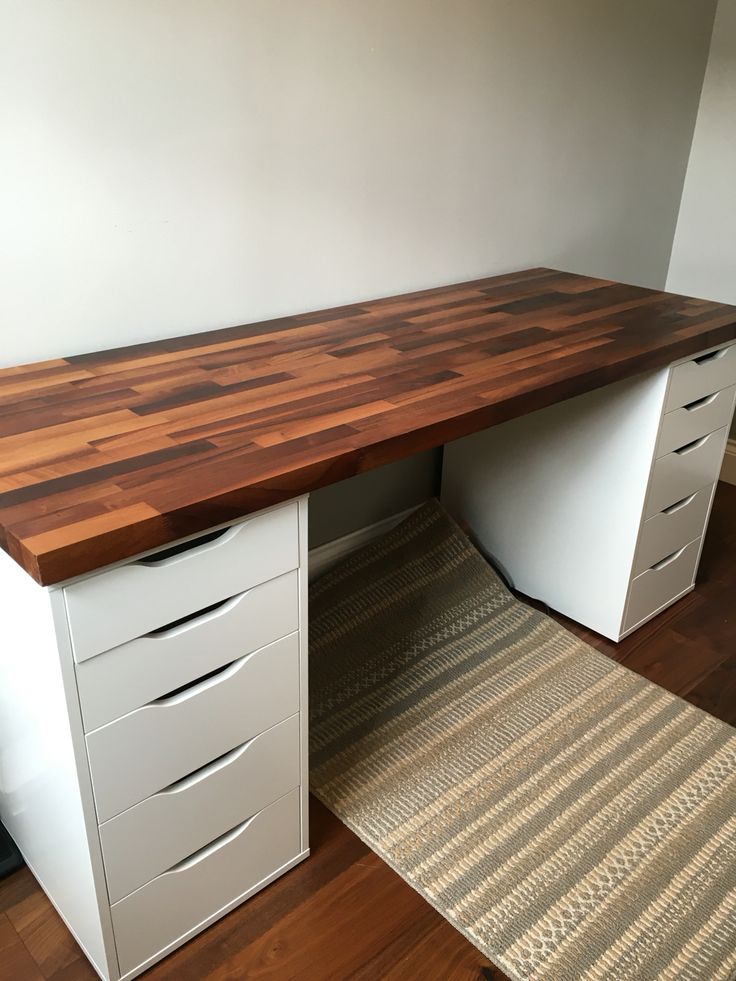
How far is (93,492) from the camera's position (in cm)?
101

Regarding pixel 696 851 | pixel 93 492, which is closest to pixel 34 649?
pixel 93 492

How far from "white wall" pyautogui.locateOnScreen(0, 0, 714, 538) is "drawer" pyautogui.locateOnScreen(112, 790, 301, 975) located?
854 mm

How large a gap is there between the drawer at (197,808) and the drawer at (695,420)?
103 centimetres

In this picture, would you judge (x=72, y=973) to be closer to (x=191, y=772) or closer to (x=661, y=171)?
(x=191, y=772)

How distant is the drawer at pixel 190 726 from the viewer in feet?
3.44

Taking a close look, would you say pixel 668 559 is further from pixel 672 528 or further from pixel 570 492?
pixel 570 492

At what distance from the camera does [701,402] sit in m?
1.91

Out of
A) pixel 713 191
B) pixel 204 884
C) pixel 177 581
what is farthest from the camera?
pixel 713 191

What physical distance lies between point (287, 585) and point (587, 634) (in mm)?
1065

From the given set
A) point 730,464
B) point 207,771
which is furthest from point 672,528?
point 207,771

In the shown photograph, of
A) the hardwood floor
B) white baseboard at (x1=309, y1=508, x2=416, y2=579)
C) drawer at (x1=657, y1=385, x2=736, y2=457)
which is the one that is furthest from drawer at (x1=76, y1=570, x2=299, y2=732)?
drawer at (x1=657, y1=385, x2=736, y2=457)

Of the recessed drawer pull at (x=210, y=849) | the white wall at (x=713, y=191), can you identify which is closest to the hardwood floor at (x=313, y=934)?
the recessed drawer pull at (x=210, y=849)

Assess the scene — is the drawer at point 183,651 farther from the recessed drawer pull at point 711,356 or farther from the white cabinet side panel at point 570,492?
the recessed drawer pull at point 711,356

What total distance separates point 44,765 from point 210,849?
0.89ft
